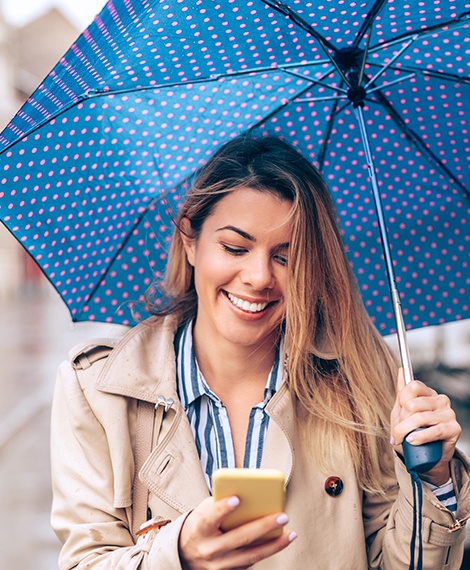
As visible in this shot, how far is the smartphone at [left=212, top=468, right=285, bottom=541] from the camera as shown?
1889 mm

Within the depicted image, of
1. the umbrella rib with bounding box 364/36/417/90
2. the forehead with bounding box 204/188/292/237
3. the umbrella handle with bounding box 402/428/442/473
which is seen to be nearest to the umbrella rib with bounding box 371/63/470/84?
the umbrella rib with bounding box 364/36/417/90

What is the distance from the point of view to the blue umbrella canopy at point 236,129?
2.73 m

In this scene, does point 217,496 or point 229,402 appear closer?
point 217,496

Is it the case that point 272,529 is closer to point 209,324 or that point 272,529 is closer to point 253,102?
point 209,324

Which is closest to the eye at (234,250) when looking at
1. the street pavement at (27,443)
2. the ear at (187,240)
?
the ear at (187,240)

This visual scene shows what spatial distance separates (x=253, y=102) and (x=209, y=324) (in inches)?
35.5

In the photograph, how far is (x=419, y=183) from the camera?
336cm

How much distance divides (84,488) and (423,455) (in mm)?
987

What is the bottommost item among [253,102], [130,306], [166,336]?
[166,336]

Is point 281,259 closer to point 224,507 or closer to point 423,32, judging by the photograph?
point 423,32

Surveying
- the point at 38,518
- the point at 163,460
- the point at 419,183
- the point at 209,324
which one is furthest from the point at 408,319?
the point at 38,518

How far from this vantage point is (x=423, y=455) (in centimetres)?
221

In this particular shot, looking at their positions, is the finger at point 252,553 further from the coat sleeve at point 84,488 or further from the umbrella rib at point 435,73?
the umbrella rib at point 435,73

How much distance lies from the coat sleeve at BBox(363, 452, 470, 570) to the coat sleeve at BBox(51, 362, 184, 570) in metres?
0.74
